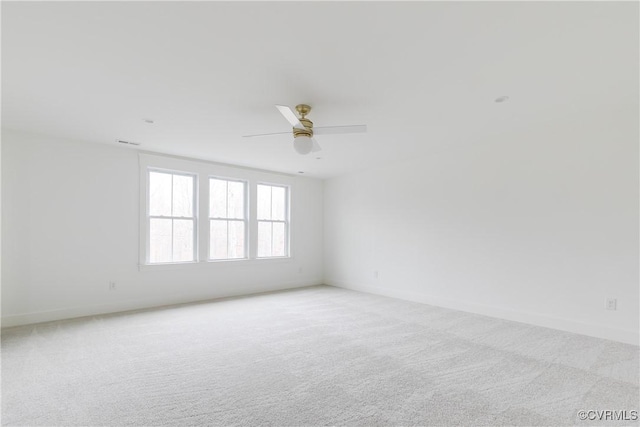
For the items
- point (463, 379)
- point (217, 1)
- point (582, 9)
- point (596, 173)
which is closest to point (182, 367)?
point (463, 379)

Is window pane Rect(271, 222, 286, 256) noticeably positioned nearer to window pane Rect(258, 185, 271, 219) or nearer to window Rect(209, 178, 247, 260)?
window pane Rect(258, 185, 271, 219)

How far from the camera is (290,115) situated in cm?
272

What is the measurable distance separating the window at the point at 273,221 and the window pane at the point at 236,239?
0.38 metres

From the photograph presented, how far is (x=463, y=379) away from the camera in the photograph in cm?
251

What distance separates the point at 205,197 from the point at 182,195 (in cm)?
37

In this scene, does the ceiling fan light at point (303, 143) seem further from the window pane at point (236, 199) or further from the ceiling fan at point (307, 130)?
the window pane at point (236, 199)

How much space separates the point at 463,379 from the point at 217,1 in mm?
3079

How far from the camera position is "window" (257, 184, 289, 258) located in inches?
250

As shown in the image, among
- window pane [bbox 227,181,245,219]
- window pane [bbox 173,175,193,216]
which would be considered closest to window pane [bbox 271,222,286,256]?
window pane [bbox 227,181,245,219]

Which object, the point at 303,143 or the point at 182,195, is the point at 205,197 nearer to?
the point at 182,195

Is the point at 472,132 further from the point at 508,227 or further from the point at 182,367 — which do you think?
the point at 182,367

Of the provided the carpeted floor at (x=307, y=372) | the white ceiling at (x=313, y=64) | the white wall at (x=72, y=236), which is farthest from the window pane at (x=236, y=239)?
the white ceiling at (x=313, y=64)
